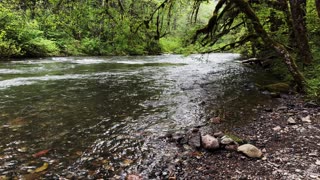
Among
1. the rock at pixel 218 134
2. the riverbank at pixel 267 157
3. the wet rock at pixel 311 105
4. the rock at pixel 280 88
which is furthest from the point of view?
the rock at pixel 280 88

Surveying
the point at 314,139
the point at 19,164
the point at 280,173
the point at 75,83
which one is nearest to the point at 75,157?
the point at 19,164

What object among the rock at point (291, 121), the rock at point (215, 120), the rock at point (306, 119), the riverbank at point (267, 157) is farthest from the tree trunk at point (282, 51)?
the rock at point (215, 120)

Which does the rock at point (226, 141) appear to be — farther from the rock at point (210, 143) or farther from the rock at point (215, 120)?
the rock at point (215, 120)

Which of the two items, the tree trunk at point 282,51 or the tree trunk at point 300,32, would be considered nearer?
the tree trunk at point 282,51

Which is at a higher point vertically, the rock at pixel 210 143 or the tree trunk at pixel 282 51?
the tree trunk at pixel 282 51

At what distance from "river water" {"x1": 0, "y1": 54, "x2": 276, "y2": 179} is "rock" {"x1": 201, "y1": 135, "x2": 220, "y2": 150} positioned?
913 mm

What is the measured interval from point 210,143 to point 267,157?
1049mm

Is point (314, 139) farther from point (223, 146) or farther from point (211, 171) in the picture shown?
point (211, 171)

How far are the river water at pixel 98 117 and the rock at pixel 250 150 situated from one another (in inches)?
62.1

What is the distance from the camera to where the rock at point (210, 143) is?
518 centimetres

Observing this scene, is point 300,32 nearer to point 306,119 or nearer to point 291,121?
point 306,119

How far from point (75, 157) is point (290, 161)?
3774 millimetres

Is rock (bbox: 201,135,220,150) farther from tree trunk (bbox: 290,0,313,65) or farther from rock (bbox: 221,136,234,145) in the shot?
tree trunk (bbox: 290,0,313,65)

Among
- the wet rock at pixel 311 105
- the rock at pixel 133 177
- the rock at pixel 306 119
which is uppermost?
the wet rock at pixel 311 105
